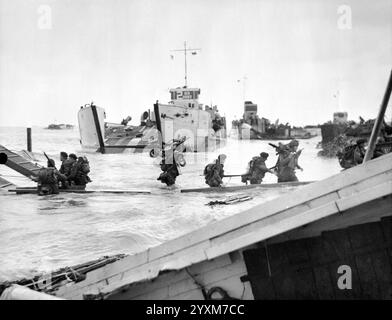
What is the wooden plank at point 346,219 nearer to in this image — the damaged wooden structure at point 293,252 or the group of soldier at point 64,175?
the damaged wooden structure at point 293,252

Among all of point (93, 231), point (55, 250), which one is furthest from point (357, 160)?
point (55, 250)

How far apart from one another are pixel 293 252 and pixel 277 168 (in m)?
10.2

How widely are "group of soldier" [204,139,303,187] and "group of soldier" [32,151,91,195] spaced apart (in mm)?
3921

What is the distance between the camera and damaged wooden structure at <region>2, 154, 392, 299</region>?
9.60ft

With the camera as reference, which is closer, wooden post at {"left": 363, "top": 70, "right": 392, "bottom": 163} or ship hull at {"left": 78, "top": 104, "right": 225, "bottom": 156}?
wooden post at {"left": 363, "top": 70, "right": 392, "bottom": 163}

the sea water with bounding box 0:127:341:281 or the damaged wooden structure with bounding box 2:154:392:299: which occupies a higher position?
the damaged wooden structure with bounding box 2:154:392:299

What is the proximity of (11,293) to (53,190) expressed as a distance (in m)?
9.68

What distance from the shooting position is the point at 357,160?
35.7 feet

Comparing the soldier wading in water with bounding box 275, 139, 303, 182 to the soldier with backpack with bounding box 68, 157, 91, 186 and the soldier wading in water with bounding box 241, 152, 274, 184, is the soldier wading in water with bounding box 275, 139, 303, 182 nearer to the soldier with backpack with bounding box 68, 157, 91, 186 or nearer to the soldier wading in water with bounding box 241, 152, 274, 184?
the soldier wading in water with bounding box 241, 152, 274, 184

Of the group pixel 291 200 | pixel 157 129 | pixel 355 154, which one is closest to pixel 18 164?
pixel 355 154

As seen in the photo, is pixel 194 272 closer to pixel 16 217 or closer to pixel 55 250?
pixel 55 250

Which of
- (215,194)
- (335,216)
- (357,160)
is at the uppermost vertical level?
(335,216)

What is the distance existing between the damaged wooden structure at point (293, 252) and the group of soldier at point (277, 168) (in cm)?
957

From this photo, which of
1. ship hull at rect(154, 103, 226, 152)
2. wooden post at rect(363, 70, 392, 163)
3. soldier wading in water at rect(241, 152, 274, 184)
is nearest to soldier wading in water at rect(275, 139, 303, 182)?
soldier wading in water at rect(241, 152, 274, 184)
